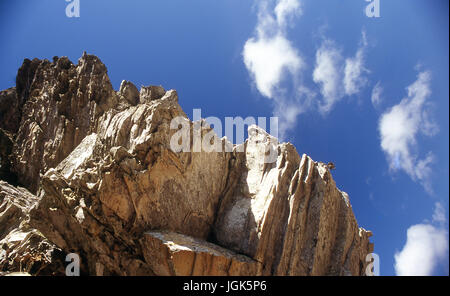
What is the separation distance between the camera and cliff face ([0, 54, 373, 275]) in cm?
2366

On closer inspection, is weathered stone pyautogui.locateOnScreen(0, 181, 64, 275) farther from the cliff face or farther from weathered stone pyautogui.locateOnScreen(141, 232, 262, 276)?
weathered stone pyautogui.locateOnScreen(141, 232, 262, 276)

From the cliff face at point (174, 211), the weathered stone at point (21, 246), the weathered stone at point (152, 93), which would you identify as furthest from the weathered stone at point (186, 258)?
the weathered stone at point (152, 93)

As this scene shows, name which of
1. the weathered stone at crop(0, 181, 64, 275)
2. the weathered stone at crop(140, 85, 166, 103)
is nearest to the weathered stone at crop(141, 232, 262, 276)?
the weathered stone at crop(0, 181, 64, 275)

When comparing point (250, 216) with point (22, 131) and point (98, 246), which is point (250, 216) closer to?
point (98, 246)

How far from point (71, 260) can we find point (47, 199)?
22.2 ft

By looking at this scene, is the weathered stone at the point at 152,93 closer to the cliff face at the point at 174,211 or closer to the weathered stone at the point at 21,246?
the cliff face at the point at 174,211

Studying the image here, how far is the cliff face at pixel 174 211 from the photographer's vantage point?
23656 mm

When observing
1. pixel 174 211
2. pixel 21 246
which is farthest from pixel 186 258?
pixel 21 246

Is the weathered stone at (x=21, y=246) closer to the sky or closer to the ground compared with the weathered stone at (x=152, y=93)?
closer to the ground

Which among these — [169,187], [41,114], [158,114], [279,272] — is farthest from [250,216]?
[41,114]

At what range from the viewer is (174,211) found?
1025 inches

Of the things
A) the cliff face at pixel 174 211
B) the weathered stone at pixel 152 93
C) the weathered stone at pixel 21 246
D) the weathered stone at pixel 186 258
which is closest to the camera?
the weathered stone at pixel 186 258

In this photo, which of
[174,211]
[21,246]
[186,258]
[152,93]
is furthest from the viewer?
[152,93]

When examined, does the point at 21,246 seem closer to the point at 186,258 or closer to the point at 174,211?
the point at 174,211
